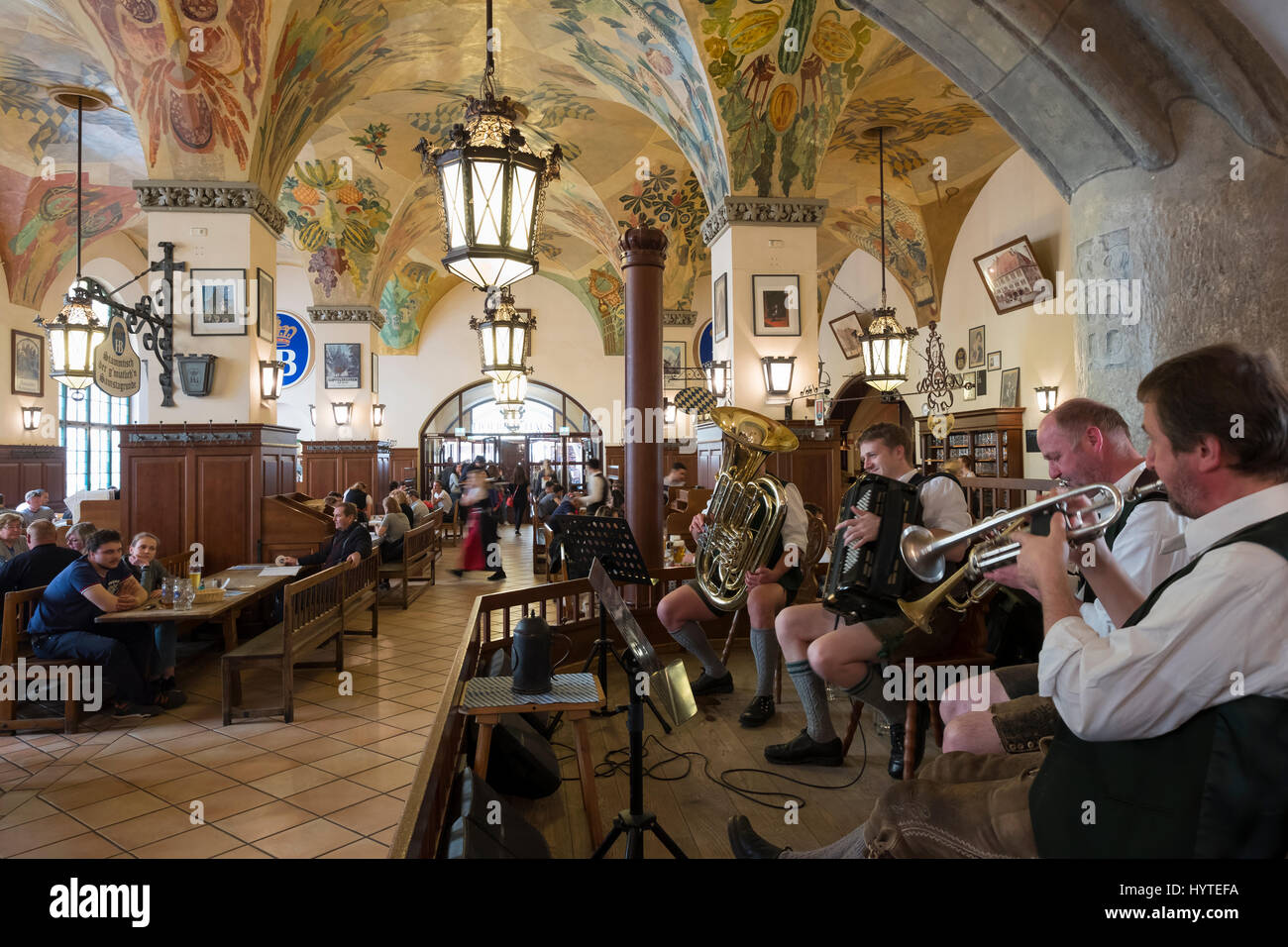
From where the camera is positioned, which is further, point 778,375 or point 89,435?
point 89,435

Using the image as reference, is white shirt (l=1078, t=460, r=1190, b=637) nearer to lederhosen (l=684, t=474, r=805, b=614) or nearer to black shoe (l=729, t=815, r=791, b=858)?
black shoe (l=729, t=815, r=791, b=858)

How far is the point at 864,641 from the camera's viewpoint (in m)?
3.37

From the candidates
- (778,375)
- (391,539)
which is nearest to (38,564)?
(391,539)

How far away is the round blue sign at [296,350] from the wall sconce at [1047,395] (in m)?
17.0

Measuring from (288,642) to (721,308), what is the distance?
5.85 meters

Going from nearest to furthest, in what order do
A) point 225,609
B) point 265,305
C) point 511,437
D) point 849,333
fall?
point 225,609
point 265,305
point 849,333
point 511,437

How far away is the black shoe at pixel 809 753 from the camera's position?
3.74 meters

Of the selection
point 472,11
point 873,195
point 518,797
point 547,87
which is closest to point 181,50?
point 472,11

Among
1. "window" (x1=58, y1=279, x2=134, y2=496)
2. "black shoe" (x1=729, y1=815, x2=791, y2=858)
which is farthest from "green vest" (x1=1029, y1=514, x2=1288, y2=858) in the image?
"window" (x1=58, y1=279, x2=134, y2=496)

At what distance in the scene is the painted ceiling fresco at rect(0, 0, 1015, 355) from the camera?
7180 mm

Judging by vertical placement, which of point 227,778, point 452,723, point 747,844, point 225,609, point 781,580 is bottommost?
point 227,778

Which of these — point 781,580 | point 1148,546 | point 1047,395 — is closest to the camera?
point 1148,546

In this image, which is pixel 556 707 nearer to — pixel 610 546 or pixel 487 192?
pixel 610 546
